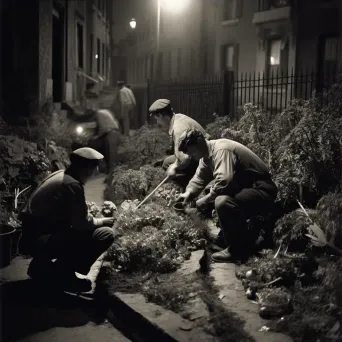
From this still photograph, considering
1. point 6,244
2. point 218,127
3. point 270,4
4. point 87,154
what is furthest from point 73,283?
point 270,4

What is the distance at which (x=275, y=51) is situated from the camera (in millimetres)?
22922

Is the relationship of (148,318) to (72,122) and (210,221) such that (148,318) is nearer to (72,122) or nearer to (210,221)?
(210,221)

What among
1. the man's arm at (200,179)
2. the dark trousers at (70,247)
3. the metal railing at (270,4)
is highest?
the metal railing at (270,4)

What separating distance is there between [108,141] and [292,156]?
7546 millimetres

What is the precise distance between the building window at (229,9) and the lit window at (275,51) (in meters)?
3.07

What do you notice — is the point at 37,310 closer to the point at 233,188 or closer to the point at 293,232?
the point at 233,188

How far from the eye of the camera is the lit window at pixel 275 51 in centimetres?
2273

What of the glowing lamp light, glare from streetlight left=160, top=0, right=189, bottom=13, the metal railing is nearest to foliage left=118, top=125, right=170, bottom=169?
the glowing lamp light

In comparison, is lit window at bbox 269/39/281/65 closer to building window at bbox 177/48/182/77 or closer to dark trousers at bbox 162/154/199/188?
building window at bbox 177/48/182/77

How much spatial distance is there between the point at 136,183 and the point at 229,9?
62.4 feet

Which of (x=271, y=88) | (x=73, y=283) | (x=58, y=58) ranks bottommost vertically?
(x=73, y=283)

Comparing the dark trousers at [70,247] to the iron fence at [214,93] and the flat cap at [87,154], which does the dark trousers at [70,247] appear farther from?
the iron fence at [214,93]

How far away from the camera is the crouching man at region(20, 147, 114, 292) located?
5191mm

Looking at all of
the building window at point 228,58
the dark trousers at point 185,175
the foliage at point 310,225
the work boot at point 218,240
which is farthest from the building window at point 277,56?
the foliage at point 310,225
